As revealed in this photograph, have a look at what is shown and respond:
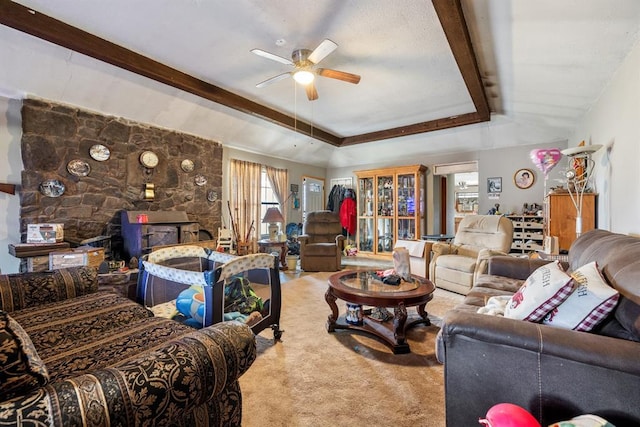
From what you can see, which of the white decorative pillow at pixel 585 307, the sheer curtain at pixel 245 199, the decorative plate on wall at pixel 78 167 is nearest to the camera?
the white decorative pillow at pixel 585 307

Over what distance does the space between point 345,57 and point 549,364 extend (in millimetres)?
2933

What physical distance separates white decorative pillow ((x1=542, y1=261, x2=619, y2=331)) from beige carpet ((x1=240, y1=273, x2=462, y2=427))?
31.8 inches

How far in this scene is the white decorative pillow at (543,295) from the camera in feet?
3.97

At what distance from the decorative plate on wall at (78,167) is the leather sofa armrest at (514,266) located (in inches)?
183

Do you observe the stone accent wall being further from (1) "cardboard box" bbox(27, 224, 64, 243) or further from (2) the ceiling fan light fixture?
(2) the ceiling fan light fixture

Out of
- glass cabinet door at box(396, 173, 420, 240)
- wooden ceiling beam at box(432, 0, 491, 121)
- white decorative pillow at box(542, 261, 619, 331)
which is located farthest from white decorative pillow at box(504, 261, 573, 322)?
glass cabinet door at box(396, 173, 420, 240)

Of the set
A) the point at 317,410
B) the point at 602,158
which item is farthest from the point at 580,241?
the point at 317,410

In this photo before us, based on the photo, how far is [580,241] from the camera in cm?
229

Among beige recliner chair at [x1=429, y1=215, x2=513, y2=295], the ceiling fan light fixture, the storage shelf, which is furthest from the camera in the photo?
the storage shelf

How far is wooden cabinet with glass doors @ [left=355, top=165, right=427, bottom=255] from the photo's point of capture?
6.18 meters

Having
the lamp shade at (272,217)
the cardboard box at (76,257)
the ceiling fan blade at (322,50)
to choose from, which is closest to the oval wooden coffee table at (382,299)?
the ceiling fan blade at (322,50)

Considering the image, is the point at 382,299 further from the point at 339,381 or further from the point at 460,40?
the point at 460,40

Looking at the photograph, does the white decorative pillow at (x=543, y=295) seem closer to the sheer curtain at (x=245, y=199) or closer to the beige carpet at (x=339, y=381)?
the beige carpet at (x=339, y=381)

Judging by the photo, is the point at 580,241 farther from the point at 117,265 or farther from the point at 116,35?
the point at 117,265
